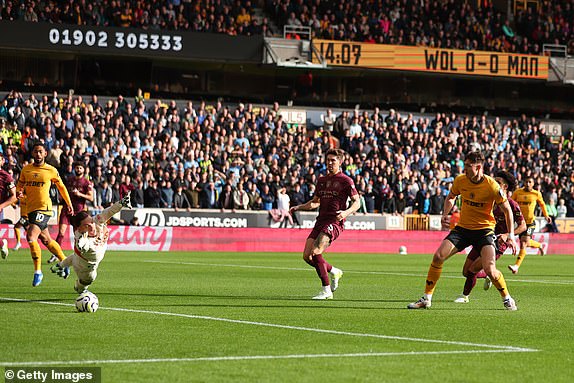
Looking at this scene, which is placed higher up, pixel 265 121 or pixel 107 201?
pixel 265 121

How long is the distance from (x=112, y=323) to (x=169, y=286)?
21.5 ft

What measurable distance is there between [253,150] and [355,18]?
1128cm

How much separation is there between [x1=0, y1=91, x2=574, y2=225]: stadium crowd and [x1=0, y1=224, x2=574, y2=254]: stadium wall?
1488 millimetres

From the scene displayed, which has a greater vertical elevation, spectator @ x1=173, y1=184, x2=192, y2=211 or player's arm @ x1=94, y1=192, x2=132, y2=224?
player's arm @ x1=94, y1=192, x2=132, y2=224

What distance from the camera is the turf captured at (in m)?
8.53

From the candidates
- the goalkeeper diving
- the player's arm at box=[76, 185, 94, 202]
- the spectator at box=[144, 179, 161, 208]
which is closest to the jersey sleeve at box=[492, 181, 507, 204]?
the goalkeeper diving

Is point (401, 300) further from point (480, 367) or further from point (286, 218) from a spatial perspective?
point (286, 218)

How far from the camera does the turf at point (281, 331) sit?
853 centimetres

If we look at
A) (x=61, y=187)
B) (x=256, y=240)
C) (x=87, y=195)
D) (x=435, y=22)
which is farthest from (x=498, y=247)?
(x=435, y=22)

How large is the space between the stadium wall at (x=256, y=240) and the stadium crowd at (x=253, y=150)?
1488 mm

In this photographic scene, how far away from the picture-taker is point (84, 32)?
43.1 metres

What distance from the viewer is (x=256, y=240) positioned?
36094 mm

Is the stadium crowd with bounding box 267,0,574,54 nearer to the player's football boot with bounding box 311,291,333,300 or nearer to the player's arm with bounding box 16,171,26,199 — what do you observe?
the player's arm with bounding box 16,171,26,199

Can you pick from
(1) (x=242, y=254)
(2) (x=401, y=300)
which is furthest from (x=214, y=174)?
(2) (x=401, y=300)
